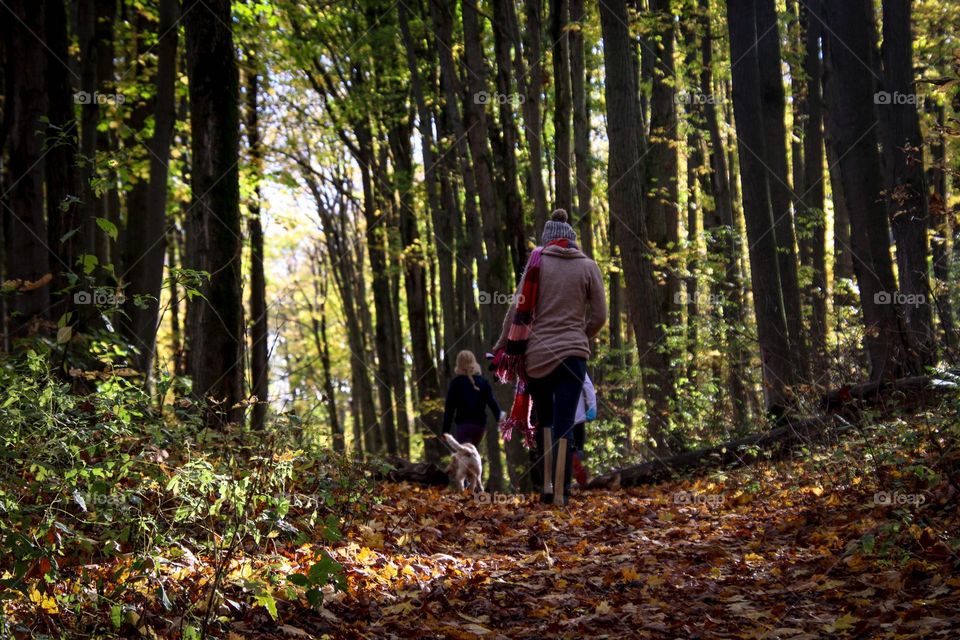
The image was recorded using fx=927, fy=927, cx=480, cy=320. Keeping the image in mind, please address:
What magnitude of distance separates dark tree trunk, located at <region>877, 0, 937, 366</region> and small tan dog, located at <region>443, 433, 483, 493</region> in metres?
5.19

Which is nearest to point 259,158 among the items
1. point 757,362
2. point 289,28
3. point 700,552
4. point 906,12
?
point 289,28

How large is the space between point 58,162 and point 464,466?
545cm

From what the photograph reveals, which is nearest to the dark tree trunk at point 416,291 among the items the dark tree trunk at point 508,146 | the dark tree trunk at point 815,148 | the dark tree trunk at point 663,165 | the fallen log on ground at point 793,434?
the dark tree trunk at point 663,165

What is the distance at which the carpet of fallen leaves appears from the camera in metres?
4.21

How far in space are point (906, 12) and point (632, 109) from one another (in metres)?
3.59

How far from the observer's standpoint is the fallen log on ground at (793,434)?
27.5 ft

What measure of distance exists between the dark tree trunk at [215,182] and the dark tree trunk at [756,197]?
6.73 m

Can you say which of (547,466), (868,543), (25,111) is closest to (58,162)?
(25,111)

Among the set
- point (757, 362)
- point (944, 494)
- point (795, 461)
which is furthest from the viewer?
point (757, 362)

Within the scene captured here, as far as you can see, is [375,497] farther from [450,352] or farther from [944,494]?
[450,352]

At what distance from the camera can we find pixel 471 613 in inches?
182

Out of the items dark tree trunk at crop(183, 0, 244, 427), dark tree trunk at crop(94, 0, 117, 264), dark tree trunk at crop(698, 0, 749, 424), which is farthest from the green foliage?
dark tree trunk at crop(698, 0, 749, 424)

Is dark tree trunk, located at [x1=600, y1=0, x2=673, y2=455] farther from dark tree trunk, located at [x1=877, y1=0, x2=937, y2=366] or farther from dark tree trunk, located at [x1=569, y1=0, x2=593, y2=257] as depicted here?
dark tree trunk, located at [x1=877, y1=0, x2=937, y2=366]

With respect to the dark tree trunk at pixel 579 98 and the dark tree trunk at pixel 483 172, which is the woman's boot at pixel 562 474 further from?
the dark tree trunk at pixel 579 98
